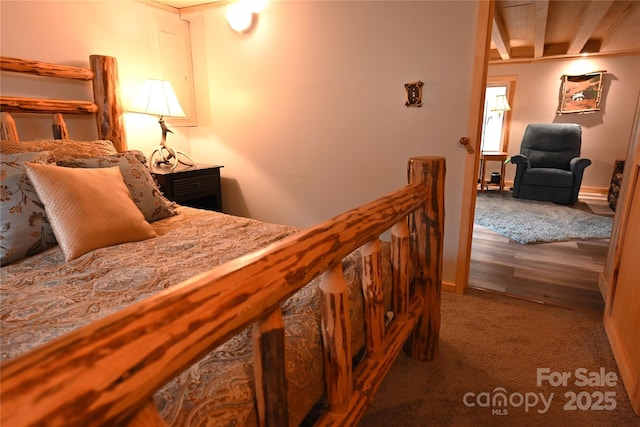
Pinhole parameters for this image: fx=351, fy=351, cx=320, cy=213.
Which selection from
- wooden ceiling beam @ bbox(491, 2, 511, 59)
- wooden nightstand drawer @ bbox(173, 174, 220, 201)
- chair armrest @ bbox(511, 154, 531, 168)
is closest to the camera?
wooden nightstand drawer @ bbox(173, 174, 220, 201)

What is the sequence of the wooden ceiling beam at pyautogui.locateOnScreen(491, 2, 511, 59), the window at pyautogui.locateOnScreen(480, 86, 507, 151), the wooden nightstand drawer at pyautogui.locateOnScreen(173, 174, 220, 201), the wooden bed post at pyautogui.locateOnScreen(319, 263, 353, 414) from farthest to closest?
1. the window at pyautogui.locateOnScreen(480, 86, 507, 151)
2. the wooden ceiling beam at pyautogui.locateOnScreen(491, 2, 511, 59)
3. the wooden nightstand drawer at pyautogui.locateOnScreen(173, 174, 220, 201)
4. the wooden bed post at pyautogui.locateOnScreen(319, 263, 353, 414)

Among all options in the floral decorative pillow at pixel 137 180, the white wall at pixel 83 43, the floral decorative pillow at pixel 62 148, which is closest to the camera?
the floral decorative pillow at pixel 62 148

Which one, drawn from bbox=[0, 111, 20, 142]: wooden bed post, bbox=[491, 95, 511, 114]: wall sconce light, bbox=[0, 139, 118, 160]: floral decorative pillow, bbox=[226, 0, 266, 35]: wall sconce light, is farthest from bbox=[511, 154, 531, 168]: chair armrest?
bbox=[0, 111, 20, 142]: wooden bed post

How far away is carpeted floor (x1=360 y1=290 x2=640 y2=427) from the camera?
1410mm

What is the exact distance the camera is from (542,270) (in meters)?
2.69

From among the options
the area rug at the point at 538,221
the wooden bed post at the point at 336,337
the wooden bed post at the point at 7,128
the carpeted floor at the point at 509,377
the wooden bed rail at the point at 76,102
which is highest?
the wooden bed rail at the point at 76,102

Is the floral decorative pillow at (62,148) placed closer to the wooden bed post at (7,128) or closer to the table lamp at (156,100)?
the wooden bed post at (7,128)

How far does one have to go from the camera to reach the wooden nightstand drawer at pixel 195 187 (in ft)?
8.63

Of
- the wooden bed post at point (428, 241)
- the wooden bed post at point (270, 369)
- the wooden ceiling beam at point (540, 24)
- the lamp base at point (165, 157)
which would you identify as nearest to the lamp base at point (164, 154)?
the lamp base at point (165, 157)

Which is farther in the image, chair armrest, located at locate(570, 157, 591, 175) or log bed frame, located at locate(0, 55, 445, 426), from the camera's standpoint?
chair armrest, located at locate(570, 157, 591, 175)

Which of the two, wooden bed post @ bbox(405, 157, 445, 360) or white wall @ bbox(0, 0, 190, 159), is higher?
white wall @ bbox(0, 0, 190, 159)

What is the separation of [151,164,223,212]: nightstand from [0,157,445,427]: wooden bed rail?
1.88 meters

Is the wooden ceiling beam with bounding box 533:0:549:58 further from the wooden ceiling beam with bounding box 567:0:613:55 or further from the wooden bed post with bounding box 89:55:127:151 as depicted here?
the wooden bed post with bounding box 89:55:127:151

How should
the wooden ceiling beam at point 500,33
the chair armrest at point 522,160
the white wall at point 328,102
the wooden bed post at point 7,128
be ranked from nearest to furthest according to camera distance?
1. the wooden bed post at point 7,128
2. the white wall at point 328,102
3. the wooden ceiling beam at point 500,33
4. the chair armrest at point 522,160
